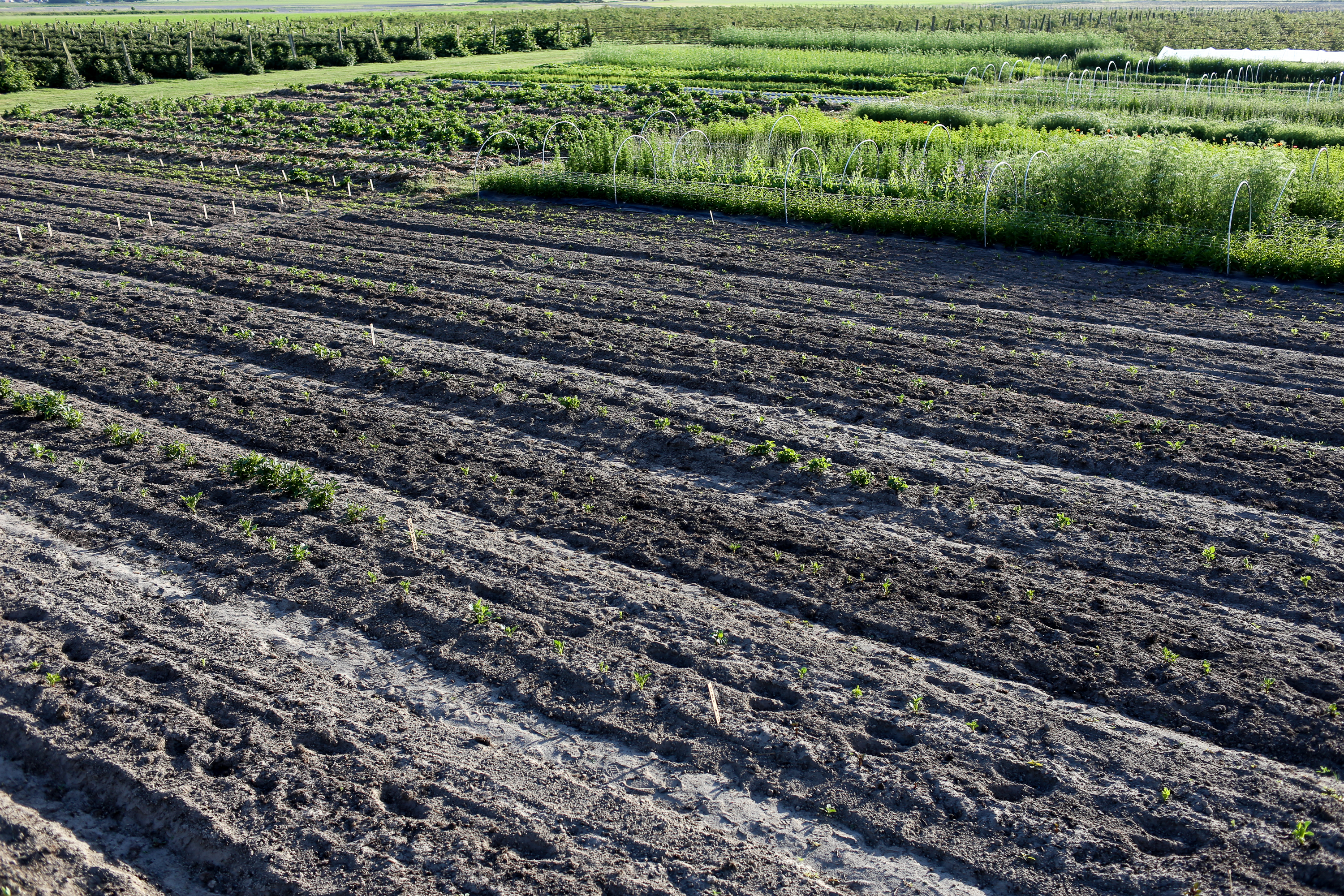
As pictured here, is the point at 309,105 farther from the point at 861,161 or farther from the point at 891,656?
the point at 891,656

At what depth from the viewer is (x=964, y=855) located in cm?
504

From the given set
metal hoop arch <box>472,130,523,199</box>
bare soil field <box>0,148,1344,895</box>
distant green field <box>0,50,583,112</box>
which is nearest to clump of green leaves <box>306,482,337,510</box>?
bare soil field <box>0,148,1344,895</box>

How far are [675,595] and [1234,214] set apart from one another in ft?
46.8

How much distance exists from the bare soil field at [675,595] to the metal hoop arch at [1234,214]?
108cm

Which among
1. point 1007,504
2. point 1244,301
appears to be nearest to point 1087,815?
point 1007,504

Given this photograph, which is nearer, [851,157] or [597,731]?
[597,731]

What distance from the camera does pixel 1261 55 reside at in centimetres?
4356

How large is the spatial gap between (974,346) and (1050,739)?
22.7 ft

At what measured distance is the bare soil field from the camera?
17.0 feet

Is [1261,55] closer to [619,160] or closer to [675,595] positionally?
[619,160]

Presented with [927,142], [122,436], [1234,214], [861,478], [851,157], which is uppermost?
[927,142]

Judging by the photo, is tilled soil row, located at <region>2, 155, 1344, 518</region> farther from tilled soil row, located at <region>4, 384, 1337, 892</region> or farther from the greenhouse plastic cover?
the greenhouse plastic cover

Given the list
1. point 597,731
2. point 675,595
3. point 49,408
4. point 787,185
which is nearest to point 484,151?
point 787,185

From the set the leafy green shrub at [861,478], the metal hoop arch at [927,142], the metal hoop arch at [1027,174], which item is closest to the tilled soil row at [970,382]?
the leafy green shrub at [861,478]
